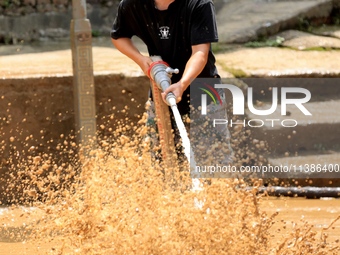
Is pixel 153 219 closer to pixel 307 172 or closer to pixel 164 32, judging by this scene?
pixel 164 32

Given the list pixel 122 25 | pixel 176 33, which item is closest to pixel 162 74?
pixel 176 33

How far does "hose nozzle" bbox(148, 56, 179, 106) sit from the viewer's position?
146 inches

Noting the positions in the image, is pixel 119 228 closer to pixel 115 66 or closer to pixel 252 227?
pixel 252 227

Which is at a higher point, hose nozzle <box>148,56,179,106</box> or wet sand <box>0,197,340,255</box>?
hose nozzle <box>148,56,179,106</box>

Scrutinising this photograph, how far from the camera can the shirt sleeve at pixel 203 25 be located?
3959 mm

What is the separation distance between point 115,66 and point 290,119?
143 cm

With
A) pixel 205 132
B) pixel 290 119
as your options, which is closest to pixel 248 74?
pixel 290 119

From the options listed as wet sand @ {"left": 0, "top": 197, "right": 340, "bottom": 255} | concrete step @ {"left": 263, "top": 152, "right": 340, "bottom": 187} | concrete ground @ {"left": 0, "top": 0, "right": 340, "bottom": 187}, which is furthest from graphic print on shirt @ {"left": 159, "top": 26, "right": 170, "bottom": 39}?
concrete step @ {"left": 263, "top": 152, "right": 340, "bottom": 187}

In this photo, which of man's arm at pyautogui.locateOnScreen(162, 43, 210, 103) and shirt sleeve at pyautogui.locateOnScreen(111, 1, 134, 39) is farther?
shirt sleeve at pyautogui.locateOnScreen(111, 1, 134, 39)

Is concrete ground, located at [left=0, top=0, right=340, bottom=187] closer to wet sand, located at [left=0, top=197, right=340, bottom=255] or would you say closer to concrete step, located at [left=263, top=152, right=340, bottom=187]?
concrete step, located at [left=263, top=152, right=340, bottom=187]

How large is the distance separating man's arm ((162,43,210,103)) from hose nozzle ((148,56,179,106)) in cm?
4

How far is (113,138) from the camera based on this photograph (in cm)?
602

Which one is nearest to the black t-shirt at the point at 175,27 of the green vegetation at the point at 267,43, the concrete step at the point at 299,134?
the concrete step at the point at 299,134

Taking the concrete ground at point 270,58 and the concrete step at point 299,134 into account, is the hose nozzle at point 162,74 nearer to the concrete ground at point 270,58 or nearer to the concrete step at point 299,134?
the concrete ground at point 270,58
